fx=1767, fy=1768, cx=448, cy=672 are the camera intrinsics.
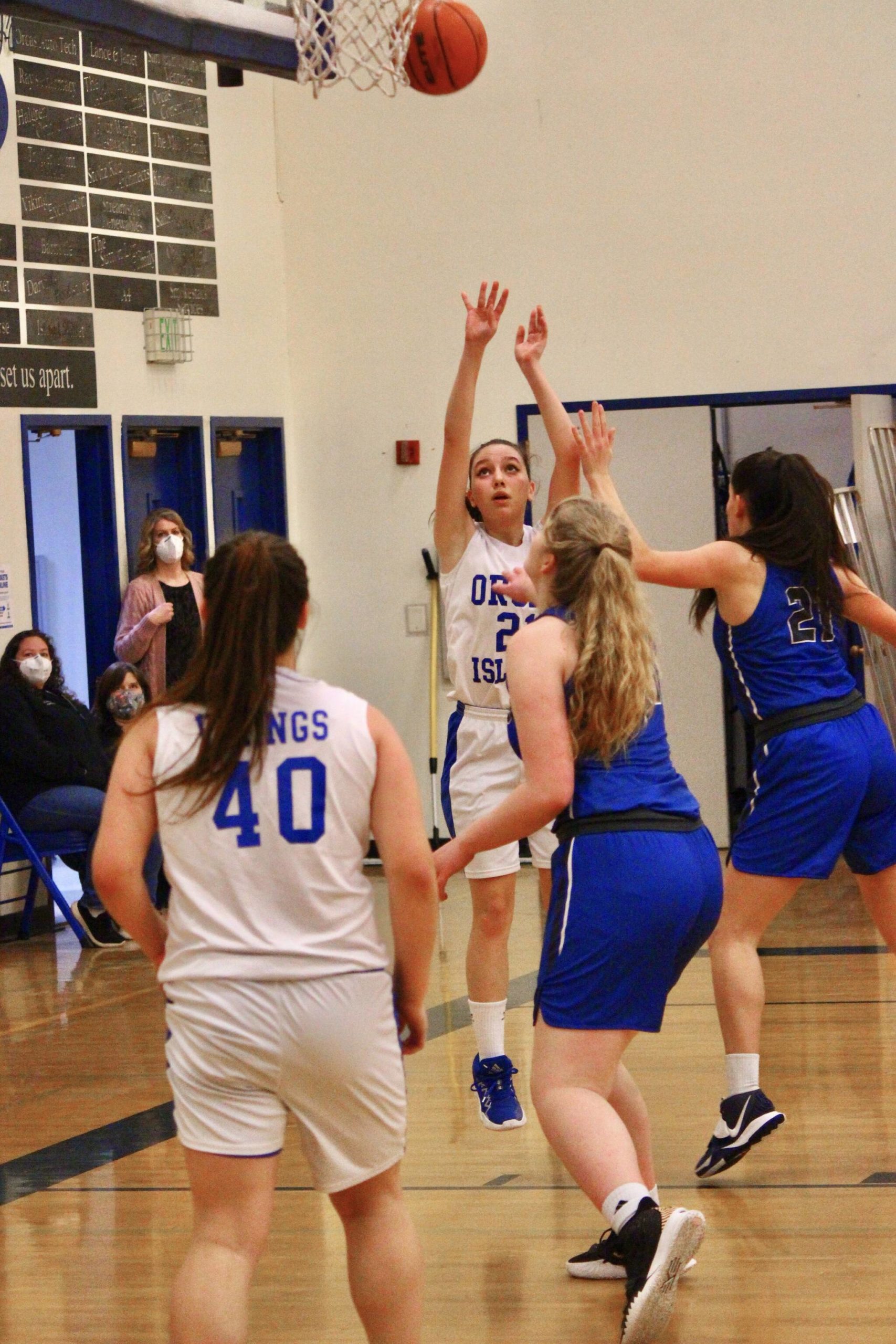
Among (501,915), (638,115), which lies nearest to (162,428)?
(638,115)

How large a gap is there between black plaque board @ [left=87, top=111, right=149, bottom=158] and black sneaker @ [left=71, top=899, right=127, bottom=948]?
3619 millimetres

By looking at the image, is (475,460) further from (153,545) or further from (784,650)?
(153,545)

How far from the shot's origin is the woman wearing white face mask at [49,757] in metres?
7.50

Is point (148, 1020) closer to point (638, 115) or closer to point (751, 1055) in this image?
point (751, 1055)

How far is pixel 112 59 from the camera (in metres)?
8.55

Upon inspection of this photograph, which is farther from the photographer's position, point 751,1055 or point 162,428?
point 162,428

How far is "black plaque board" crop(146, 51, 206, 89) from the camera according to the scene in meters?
8.80

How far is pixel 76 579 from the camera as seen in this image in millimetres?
10836

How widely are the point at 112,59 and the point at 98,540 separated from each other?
232cm

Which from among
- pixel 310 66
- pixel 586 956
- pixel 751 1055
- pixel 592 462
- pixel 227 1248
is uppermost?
pixel 310 66

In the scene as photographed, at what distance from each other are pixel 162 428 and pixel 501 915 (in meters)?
5.18

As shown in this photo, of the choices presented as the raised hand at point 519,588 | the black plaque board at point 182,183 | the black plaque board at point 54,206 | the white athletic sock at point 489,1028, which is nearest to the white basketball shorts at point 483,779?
Result: the white athletic sock at point 489,1028

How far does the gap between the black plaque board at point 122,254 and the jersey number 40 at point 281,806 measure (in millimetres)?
6556

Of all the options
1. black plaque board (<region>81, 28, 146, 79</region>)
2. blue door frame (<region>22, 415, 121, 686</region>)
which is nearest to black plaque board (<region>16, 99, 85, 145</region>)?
black plaque board (<region>81, 28, 146, 79</region>)
